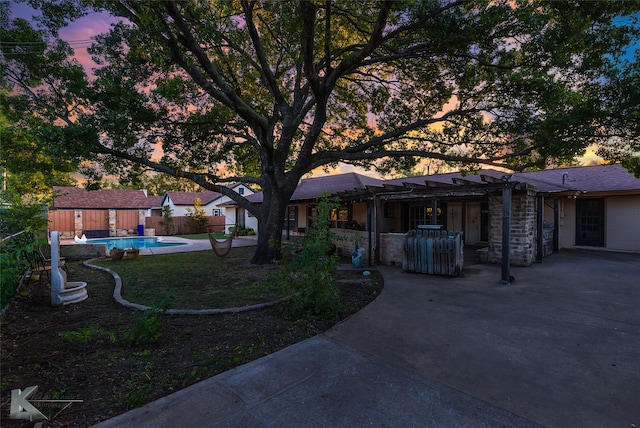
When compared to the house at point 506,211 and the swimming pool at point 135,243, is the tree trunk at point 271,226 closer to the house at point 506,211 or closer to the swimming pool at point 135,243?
the house at point 506,211

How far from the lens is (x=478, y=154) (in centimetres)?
953

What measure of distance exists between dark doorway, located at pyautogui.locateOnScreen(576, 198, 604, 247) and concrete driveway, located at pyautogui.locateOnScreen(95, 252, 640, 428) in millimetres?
10266

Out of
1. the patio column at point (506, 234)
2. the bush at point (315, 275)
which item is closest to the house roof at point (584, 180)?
the patio column at point (506, 234)

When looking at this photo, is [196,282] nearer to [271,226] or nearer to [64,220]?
[271,226]

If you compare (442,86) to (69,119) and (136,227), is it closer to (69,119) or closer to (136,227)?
(69,119)

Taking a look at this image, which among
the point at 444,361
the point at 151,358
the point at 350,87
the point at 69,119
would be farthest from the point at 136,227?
the point at 444,361

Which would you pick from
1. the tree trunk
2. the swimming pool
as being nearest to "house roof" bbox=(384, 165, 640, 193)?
the tree trunk

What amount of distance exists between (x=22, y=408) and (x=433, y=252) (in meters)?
7.95

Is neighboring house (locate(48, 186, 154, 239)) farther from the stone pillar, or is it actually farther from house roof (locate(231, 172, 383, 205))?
the stone pillar

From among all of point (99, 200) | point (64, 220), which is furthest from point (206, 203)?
point (64, 220)

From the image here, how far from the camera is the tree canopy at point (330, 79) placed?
599 cm

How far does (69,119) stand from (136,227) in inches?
802

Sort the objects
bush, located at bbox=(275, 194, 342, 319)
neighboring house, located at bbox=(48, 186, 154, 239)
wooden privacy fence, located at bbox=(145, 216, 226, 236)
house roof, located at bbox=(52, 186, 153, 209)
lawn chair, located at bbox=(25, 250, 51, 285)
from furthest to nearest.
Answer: wooden privacy fence, located at bbox=(145, 216, 226, 236), house roof, located at bbox=(52, 186, 153, 209), neighboring house, located at bbox=(48, 186, 154, 239), lawn chair, located at bbox=(25, 250, 51, 285), bush, located at bbox=(275, 194, 342, 319)

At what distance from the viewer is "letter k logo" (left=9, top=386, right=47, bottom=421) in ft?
7.50
